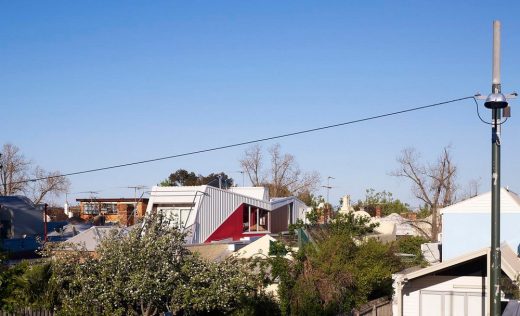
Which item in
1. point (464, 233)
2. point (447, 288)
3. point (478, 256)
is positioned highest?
point (464, 233)

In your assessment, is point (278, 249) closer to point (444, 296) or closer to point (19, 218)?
point (444, 296)

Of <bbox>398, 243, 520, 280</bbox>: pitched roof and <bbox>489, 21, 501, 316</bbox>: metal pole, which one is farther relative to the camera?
<bbox>398, 243, 520, 280</bbox>: pitched roof

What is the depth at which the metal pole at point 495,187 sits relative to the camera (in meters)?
11.0

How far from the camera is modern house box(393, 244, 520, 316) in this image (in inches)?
816

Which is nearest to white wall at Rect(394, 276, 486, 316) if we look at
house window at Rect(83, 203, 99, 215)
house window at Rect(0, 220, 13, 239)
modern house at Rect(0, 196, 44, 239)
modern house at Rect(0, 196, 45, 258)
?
modern house at Rect(0, 196, 45, 258)

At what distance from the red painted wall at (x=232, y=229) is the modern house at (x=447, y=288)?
11343mm

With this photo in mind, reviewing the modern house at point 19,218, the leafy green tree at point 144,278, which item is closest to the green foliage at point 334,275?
the leafy green tree at point 144,278

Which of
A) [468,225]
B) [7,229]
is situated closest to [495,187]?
[468,225]

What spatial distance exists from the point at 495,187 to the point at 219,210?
2152cm

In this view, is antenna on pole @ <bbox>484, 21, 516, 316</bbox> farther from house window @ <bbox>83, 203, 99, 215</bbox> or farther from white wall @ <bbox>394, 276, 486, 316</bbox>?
house window @ <bbox>83, 203, 99, 215</bbox>

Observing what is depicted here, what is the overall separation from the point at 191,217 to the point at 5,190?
38821 mm

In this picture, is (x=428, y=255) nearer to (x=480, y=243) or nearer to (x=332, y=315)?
(x=480, y=243)

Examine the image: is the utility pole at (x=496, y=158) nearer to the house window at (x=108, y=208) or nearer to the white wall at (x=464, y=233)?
the white wall at (x=464, y=233)

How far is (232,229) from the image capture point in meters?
33.0
